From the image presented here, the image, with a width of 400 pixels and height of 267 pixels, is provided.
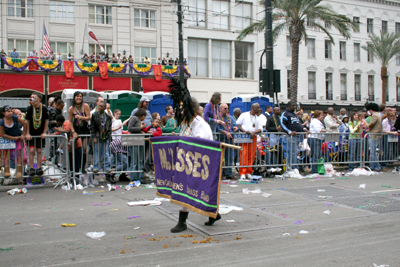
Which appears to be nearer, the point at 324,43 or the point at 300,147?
the point at 300,147

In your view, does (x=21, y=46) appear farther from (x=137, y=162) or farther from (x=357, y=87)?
(x=357, y=87)

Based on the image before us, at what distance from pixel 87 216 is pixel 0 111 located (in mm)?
4709

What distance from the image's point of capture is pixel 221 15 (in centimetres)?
3481

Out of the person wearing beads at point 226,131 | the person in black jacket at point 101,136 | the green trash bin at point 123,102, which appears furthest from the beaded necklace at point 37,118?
the green trash bin at point 123,102

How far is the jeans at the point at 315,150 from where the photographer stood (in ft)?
37.2

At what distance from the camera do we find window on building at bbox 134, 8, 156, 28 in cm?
3123

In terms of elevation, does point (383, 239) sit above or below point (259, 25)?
below

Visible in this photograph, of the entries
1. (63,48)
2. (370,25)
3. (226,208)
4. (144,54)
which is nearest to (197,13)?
(144,54)

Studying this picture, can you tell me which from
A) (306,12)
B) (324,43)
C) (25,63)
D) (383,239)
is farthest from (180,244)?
(324,43)

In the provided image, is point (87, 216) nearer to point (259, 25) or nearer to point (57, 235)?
point (57, 235)

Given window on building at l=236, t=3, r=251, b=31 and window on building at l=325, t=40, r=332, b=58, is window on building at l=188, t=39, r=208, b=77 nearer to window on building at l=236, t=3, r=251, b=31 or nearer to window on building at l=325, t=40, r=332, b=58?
window on building at l=236, t=3, r=251, b=31

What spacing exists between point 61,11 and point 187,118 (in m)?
27.0

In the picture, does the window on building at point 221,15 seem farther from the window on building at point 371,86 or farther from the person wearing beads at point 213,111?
the person wearing beads at point 213,111

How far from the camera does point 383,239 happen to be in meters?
5.12
